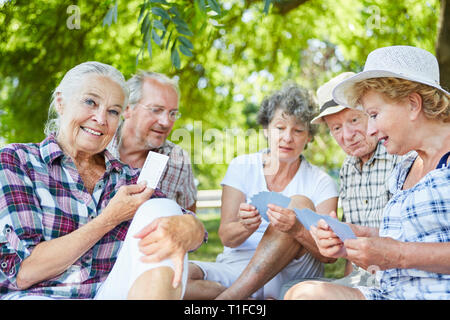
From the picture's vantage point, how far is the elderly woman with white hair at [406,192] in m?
1.79

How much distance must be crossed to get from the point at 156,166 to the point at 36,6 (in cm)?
355

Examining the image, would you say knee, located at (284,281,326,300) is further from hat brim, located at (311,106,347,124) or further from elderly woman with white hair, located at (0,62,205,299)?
hat brim, located at (311,106,347,124)

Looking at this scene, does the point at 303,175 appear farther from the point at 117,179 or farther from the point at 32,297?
the point at 32,297

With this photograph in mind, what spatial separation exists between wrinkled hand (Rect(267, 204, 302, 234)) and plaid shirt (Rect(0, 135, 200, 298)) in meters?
0.89

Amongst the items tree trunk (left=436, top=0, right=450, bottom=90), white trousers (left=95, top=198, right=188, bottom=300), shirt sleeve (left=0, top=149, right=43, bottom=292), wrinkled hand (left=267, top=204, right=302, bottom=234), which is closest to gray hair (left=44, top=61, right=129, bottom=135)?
shirt sleeve (left=0, top=149, right=43, bottom=292)

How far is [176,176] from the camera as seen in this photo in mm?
3578

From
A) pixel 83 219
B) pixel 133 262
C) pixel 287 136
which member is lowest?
pixel 133 262

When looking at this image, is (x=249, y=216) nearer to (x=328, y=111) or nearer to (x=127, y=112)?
(x=328, y=111)

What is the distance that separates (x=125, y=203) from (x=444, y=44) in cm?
355

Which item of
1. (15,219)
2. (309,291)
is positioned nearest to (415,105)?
(309,291)

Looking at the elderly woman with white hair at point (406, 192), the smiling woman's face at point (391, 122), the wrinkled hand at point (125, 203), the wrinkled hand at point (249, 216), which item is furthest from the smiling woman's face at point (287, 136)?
the wrinkled hand at point (125, 203)

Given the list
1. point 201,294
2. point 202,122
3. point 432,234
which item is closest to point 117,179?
point 201,294

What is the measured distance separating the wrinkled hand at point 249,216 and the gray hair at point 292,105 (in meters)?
0.86

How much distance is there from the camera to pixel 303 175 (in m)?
3.45
